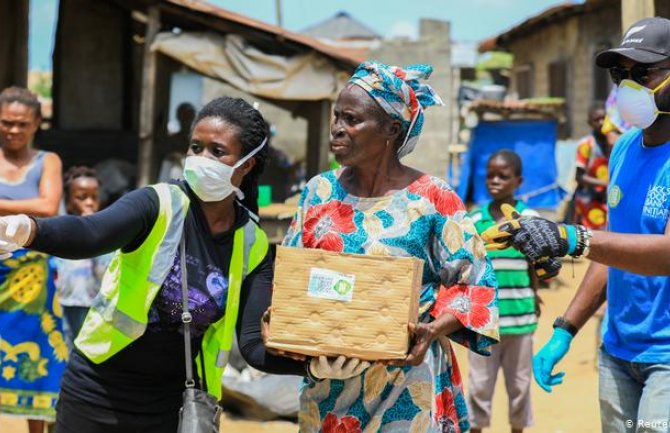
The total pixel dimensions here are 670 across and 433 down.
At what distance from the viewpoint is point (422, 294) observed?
10.1 ft

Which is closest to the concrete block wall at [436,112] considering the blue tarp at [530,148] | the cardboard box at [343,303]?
the blue tarp at [530,148]

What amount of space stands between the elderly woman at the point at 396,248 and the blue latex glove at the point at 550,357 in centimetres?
61

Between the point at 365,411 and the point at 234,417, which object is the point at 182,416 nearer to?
the point at 365,411

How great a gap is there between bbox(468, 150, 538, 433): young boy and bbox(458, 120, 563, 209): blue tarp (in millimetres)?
8218

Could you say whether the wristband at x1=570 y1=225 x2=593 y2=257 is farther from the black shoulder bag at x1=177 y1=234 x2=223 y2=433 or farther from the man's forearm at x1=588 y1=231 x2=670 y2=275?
the black shoulder bag at x1=177 y1=234 x2=223 y2=433

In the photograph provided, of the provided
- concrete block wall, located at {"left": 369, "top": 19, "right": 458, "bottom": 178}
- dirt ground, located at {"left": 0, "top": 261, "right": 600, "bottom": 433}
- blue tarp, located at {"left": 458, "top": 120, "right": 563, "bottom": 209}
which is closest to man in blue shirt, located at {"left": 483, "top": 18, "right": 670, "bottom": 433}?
dirt ground, located at {"left": 0, "top": 261, "right": 600, "bottom": 433}

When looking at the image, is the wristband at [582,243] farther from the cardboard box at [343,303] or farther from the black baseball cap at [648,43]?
the black baseball cap at [648,43]

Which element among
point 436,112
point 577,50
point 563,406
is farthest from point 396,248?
point 577,50

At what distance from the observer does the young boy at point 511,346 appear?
19.0ft

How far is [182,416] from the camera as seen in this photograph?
9.70 ft

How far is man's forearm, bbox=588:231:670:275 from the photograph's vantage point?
3.02 meters

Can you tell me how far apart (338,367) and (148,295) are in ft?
2.13

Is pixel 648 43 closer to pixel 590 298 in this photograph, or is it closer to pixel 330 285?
pixel 590 298

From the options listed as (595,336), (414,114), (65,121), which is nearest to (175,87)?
(65,121)
